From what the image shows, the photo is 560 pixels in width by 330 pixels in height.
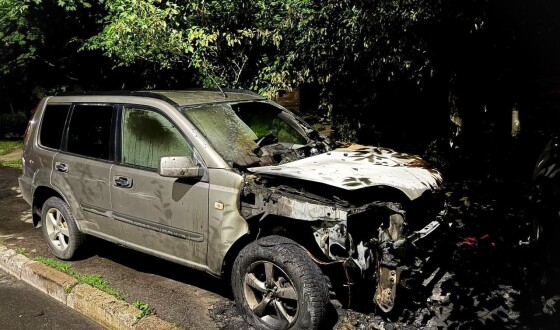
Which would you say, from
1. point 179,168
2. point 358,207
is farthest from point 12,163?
point 358,207

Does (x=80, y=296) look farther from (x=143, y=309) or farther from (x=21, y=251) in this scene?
(x=21, y=251)

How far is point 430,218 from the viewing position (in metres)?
3.84

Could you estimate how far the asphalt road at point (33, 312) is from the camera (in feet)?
12.6

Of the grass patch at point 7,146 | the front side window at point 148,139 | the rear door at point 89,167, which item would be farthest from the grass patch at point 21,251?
the grass patch at point 7,146

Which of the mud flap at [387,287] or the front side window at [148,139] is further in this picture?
the front side window at [148,139]

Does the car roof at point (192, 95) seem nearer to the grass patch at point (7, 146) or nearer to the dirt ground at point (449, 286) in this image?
the dirt ground at point (449, 286)

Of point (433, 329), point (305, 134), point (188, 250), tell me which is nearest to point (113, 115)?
point (188, 250)

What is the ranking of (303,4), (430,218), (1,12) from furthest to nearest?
1. (1,12)
2. (303,4)
3. (430,218)

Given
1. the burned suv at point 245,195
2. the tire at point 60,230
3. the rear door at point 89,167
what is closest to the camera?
the burned suv at point 245,195

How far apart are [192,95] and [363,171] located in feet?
6.31

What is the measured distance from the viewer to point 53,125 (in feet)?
16.7

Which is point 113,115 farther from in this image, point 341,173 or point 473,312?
point 473,312

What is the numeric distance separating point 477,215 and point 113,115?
374 centimetres

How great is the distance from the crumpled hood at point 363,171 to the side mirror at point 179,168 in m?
0.45
